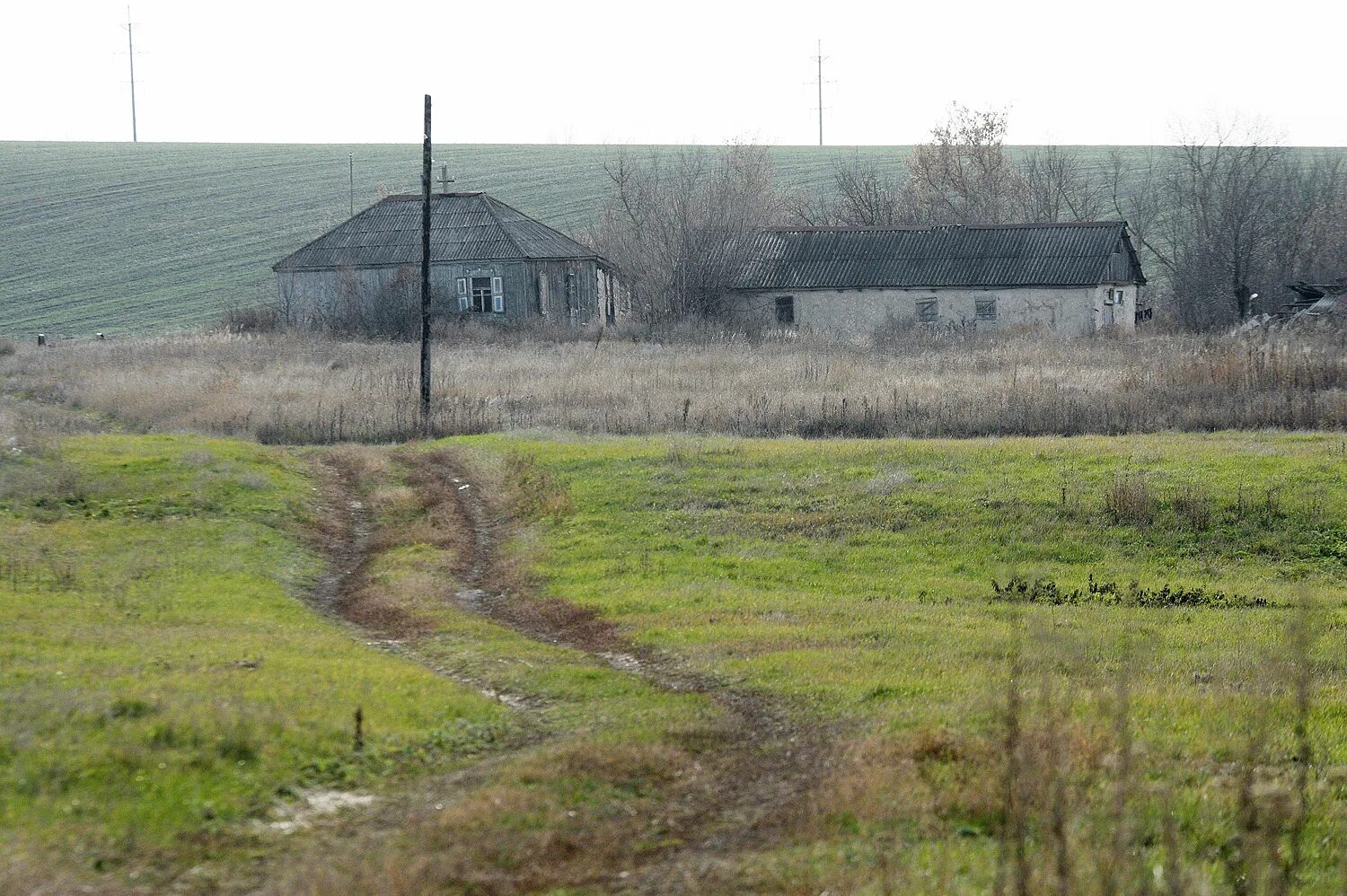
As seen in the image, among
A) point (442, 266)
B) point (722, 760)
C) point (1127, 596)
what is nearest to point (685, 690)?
point (722, 760)

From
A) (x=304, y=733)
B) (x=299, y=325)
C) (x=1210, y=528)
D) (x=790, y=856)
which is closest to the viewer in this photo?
(x=790, y=856)

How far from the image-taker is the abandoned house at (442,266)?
53562 millimetres

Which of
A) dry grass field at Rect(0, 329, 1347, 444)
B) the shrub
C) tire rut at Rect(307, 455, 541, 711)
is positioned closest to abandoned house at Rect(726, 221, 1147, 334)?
dry grass field at Rect(0, 329, 1347, 444)

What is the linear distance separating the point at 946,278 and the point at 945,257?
1.49 meters

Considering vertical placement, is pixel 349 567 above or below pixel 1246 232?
below

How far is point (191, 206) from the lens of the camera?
90000 millimetres

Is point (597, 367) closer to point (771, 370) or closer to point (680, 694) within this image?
point (771, 370)

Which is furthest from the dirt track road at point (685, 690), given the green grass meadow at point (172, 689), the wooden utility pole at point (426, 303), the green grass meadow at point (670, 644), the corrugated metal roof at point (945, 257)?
the corrugated metal roof at point (945, 257)

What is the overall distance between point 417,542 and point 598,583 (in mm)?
3573

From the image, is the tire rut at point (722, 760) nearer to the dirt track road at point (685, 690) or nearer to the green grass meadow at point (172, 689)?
the dirt track road at point (685, 690)

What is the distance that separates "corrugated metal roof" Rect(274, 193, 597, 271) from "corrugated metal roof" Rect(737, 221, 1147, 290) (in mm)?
9169

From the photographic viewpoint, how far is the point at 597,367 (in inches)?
1426

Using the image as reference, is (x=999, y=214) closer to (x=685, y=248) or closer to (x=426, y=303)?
(x=685, y=248)

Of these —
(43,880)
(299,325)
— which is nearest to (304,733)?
(43,880)
